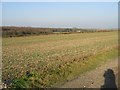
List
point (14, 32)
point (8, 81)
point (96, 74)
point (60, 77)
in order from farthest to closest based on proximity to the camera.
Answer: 1. point (14, 32)
2. point (96, 74)
3. point (60, 77)
4. point (8, 81)

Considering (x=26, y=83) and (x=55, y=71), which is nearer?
(x=26, y=83)

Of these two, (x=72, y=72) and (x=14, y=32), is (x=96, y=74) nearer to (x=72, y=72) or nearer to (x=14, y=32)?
(x=72, y=72)

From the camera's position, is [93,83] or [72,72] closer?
[93,83]

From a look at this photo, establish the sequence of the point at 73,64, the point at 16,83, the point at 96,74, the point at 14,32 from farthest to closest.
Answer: the point at 14,32 → the point at 73,64 → the point at 96,74 → the point at 16,83

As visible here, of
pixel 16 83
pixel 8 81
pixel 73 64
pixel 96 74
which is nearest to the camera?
pixel 16 83

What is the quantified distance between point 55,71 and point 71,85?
2590 millimetres

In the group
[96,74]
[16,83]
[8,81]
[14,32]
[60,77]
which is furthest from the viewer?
[14,32]

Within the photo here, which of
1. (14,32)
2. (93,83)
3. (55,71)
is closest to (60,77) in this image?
(55,71)

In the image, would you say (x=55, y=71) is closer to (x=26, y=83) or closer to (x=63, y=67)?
(x=63, y=67)

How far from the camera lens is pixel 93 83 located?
538 inches

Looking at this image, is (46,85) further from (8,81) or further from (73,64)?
(73,64)

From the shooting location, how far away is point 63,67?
666 inches

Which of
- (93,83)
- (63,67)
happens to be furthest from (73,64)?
(93,83)

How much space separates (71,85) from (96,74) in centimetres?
332
